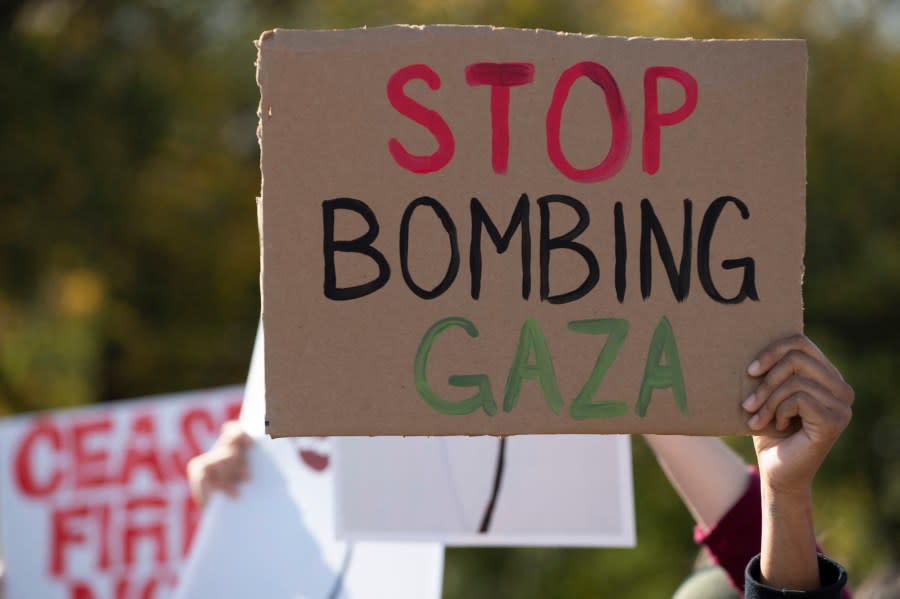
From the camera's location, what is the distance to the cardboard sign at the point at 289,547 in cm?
187

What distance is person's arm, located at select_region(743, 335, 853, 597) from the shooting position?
1.36m

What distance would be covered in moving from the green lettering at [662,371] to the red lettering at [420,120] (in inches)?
12.9

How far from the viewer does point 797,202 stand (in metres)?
Result: 1.41

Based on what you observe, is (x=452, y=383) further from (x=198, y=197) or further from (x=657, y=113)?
(x=198, y=197)

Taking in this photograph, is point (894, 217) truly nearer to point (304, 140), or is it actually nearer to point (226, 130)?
point (226, 130)

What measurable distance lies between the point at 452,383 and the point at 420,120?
1.02ft

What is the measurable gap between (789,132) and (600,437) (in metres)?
0.66

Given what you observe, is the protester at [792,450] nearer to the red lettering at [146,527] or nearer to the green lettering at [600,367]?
the green lettering at [600,367]

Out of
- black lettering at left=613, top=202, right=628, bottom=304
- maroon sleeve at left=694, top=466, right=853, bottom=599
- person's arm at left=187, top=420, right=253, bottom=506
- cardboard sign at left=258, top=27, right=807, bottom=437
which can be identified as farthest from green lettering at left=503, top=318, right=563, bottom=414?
person's arm at left=187, top=420, right=253, bottom=506

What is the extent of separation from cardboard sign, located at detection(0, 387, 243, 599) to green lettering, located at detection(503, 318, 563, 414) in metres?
1.74

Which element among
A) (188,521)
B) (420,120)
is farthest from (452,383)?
(188,521)

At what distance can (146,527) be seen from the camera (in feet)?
9.82

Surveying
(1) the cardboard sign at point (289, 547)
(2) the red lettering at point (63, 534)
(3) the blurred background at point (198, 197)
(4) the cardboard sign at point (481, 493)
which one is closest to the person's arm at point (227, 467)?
(1) the cardboard sign at point (289, 547)

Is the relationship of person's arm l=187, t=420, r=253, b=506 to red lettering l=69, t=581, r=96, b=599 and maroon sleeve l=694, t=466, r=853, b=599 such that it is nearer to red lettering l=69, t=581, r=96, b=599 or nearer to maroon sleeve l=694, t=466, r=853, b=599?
maroon sleeve l=694, t=466, r=853, b=599
